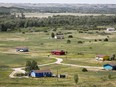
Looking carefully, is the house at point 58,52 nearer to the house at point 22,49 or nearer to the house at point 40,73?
the house at point 22,49

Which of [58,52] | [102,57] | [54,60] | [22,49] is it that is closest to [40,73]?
[54,60]

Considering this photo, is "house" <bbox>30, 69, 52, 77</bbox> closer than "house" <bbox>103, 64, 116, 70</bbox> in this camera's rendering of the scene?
Yes

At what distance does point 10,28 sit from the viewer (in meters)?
170

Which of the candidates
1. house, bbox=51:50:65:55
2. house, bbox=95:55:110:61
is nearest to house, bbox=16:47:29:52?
house, bbox=51:50:65:55

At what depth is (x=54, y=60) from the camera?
9281 cm

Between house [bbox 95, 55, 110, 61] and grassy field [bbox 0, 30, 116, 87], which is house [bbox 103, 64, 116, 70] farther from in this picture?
house [bbox 95, 55, 110, 61]

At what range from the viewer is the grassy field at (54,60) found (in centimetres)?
6675

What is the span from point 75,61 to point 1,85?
95.8ft

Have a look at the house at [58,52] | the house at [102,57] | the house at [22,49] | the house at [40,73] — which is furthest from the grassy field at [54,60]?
the house at [40,73]

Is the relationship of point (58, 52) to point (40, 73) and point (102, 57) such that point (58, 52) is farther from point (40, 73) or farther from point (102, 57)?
point (40, 73)

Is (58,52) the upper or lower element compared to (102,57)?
lower

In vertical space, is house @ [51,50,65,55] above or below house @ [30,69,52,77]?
below

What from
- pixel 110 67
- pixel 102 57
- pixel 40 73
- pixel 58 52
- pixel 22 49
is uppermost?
pixel 40 73

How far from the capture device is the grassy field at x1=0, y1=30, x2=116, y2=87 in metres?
66.8
